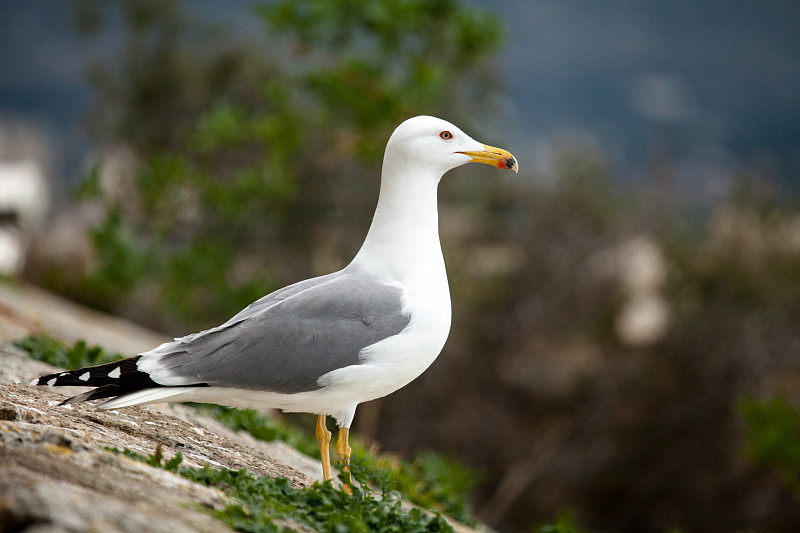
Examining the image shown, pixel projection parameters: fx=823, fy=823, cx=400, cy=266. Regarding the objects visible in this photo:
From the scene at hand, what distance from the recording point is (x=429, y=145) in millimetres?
4070

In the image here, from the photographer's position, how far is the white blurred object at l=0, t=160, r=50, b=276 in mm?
11453

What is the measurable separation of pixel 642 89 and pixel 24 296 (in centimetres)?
6294

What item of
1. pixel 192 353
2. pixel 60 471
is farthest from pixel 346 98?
pixel 60 471

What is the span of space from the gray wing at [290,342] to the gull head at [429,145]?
76 cm

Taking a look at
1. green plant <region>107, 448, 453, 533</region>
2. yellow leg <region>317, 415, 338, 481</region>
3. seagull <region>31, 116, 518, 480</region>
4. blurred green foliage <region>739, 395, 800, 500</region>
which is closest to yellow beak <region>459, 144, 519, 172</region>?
seagull <region>31, 116, 518, 480</region>

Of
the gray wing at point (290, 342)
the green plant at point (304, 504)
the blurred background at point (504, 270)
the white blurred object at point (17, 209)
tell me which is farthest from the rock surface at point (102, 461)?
the white blurred object at point (17, 209)

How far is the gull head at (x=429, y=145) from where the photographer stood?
407 centimetres

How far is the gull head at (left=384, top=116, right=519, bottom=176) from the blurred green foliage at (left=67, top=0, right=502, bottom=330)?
4.39 m

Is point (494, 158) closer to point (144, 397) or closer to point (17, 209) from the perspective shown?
point (144, 397)

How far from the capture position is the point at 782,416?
8242 mm

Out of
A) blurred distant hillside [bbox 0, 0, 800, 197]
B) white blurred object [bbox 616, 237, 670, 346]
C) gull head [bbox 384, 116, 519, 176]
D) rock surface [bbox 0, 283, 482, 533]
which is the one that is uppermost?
blurred distant hillside [bbox 0, 0, 800, 197]

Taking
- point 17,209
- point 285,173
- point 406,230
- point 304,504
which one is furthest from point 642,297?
point 17,209

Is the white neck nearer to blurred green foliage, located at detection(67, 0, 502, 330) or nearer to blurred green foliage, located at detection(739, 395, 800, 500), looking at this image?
blurred green foliage, located at detection(67, 0, 502, 330)

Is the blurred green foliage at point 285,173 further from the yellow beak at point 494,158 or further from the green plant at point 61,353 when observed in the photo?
the yellow beak at point 494,158
